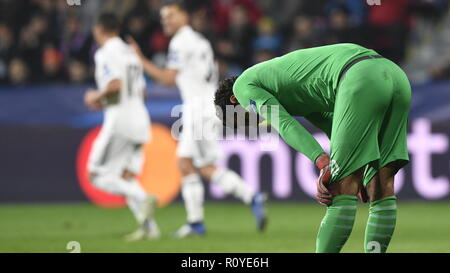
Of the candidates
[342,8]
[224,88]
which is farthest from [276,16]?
[224,88]

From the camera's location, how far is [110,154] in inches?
387

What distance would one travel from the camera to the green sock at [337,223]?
18.4 ft

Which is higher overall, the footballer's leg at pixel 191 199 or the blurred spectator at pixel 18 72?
the blurred spectator at pixel 18 72

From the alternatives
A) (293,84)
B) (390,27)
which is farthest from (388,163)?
(390,27)

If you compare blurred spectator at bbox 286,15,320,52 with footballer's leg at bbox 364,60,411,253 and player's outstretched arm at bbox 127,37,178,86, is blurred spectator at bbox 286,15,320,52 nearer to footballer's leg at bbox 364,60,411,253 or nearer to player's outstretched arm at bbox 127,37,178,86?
player's outstretched arm at bbox 127,37,178,86

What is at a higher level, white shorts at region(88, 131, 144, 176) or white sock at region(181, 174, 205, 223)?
white shorts at region(88, 131, 144, 176)

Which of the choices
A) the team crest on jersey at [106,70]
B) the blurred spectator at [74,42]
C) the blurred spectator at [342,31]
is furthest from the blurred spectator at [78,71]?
the team crest on jersey at [106,70]

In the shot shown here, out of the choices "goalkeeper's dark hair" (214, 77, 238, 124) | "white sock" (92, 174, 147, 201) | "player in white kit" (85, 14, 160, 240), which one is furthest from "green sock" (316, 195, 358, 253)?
"white sock" (92, 174, 147, 201)

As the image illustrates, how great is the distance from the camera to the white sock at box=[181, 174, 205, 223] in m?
9.83

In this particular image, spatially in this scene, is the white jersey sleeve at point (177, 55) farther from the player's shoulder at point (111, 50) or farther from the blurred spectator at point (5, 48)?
the blurred spectator at point (5, 48)

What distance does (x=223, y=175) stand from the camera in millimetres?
10312

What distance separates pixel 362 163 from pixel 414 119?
24.7 feet

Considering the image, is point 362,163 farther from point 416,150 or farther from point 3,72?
point 3,72

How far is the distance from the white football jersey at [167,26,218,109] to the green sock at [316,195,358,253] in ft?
14.9
